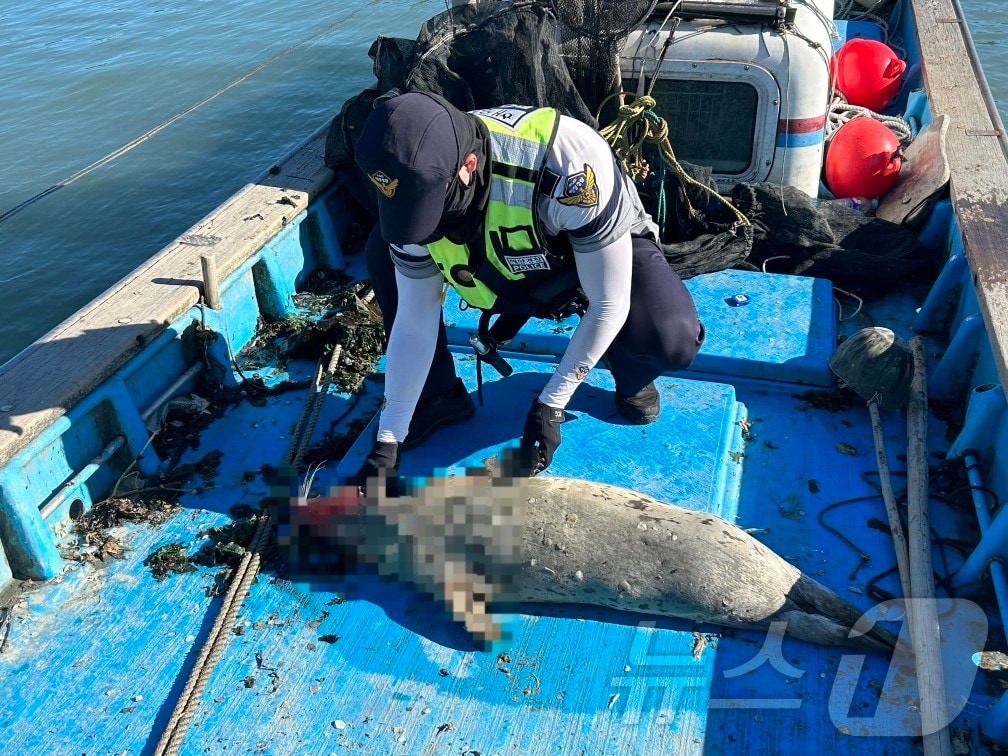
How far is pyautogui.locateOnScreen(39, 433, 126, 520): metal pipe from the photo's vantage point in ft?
10.5

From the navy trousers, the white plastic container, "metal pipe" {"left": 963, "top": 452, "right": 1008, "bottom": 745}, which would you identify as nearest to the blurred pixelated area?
the navy trousers

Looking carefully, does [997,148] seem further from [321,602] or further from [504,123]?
[321,602]

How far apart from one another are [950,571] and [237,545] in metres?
2.64

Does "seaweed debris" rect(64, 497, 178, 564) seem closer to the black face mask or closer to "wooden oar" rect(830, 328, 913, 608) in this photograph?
the black face mask

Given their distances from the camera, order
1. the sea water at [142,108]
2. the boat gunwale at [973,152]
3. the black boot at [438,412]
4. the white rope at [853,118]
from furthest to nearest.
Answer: the sea water at [142,108] → the white rope at [853,118] → the black boot at [438,412] → the boat gunwale at [973,152]

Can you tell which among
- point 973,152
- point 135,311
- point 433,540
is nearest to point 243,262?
point 135,311

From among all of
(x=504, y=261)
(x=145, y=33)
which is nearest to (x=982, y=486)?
(x=504, y=261)

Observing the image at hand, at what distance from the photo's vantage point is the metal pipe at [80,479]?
321cm

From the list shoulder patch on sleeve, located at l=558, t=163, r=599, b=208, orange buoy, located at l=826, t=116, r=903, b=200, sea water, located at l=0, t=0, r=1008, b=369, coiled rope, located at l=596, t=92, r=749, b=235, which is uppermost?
shoulder patch on sleeve, located at l=558, t=163, r=599, b=208

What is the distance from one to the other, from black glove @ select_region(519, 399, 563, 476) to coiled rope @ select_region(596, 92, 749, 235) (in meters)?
1.63

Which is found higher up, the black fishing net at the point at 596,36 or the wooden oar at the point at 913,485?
the black fishing net at the point at 596,36

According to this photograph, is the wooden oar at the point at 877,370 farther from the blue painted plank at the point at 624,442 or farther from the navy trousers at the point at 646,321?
the navy trousers at the point at 646,321

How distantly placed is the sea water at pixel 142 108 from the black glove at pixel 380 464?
3.76 m

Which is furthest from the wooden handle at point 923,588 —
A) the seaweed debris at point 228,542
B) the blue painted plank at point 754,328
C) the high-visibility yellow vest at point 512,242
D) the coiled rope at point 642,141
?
the seaweed debris at point 228,542
